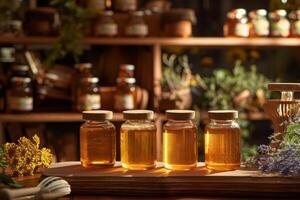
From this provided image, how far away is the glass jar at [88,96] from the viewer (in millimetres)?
3287

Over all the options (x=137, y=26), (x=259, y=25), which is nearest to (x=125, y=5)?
(x=137, y=26)

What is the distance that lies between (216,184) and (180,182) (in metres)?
0.09

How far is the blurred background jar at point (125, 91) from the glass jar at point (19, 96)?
45 centimetres

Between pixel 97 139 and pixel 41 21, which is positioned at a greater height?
pixel 41 21

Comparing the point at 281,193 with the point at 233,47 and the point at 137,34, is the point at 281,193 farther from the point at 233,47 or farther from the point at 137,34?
the point at 233,47

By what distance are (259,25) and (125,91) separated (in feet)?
2.64

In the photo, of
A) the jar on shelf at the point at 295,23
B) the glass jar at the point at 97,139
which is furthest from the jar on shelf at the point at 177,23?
the glass jar at the point at 97,139

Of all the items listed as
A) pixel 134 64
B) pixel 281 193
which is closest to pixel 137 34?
pixel 134 64

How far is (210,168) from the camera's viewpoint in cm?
168

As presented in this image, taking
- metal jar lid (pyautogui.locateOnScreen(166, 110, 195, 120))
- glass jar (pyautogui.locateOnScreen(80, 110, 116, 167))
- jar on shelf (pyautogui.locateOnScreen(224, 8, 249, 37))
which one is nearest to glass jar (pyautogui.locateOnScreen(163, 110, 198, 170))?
metal jar lid (pyautogui.locateOnScreen(166, 110, 195, 120))

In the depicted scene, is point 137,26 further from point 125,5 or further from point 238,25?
point 238,25

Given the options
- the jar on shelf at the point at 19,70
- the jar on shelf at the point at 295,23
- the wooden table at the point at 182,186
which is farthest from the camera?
the jar on shelf at the point at 295,23

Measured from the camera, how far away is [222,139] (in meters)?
1.64

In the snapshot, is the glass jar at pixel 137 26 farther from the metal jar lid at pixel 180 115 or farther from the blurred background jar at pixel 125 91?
the metal jar lid at pixel 180 115
